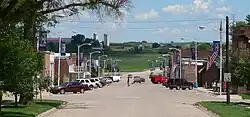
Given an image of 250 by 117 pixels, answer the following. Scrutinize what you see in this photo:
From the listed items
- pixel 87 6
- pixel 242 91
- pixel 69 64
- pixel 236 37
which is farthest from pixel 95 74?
pixel 87 6

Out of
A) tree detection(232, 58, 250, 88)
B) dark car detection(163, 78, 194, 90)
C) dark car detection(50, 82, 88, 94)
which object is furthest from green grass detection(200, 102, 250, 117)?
dark car detection(163, 78, 194, 90)

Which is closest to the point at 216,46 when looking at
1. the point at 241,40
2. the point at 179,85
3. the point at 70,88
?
the point at 241,40

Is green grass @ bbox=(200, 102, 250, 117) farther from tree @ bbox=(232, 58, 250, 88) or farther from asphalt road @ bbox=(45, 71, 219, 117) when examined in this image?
tree @ bbox=(232, 58, 250, 88)

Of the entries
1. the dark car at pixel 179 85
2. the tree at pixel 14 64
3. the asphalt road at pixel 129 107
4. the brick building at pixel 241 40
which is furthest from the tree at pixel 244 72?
the dark car at pixel 179 85

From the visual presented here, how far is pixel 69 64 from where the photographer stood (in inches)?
4929

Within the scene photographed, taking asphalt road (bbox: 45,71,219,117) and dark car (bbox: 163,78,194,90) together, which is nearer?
asphalt road (bbox: 45,71,219,117)

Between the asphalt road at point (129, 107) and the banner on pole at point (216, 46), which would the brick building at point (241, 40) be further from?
the asphalt road at point (129, 107)

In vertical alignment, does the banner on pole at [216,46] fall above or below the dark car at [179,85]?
above

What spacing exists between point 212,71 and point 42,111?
7227 centimetres

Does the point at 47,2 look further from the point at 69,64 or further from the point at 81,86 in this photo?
the point at 69,64

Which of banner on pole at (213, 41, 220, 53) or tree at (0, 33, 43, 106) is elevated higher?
banner on pole at (213, 41, 220, 53)

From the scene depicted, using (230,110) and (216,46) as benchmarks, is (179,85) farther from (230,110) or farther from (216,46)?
(230,110)

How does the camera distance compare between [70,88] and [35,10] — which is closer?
[35,10]

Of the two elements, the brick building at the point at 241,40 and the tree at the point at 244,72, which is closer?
the tree at the point at 244,72
